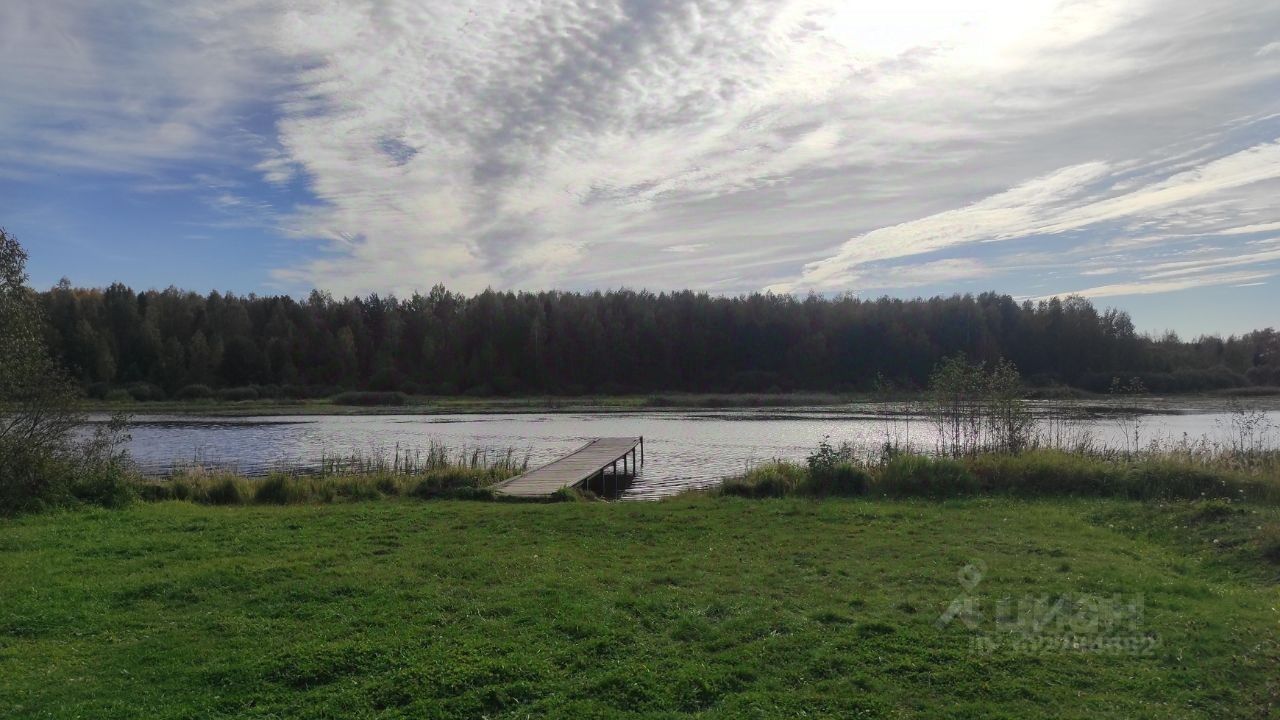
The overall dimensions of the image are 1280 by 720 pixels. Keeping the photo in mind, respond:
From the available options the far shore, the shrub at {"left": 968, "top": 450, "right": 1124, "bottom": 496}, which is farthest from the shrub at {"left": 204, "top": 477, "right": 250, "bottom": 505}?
the far shore

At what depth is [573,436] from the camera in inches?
1451

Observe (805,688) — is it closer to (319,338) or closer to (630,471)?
(630,471)

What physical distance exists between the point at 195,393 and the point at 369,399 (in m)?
15.8

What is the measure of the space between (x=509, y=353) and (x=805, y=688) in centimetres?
8532

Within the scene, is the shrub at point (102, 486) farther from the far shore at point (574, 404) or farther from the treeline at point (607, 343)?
the treeline at point (607, 343)

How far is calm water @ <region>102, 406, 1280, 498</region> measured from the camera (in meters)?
25.9

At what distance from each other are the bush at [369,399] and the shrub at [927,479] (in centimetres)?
6268

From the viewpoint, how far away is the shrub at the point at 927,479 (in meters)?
14.1

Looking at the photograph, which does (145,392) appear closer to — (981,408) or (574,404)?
(574,404)

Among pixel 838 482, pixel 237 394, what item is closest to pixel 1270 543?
pixel 838 482

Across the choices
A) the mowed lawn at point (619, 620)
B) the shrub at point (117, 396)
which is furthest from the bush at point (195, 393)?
the mowed lawn at point (619, 620)

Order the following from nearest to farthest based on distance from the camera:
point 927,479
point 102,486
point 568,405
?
point 102,486
point 927,479
point 568,405

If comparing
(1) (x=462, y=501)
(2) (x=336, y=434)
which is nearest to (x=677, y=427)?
(2) (x=336, y=434)

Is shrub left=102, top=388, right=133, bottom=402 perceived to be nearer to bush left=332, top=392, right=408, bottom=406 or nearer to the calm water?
bush left=332, top=392, right=408, bottom=406
